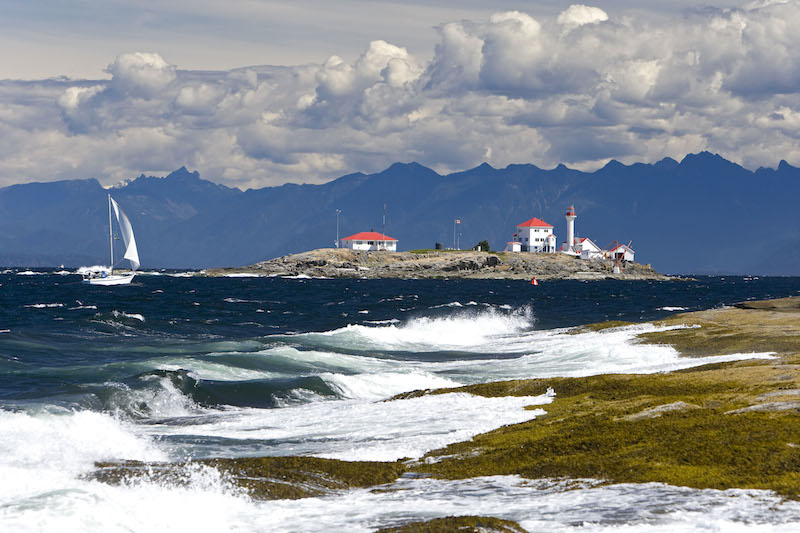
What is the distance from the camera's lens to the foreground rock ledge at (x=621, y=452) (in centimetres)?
1388

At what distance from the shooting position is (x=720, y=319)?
54.4 m

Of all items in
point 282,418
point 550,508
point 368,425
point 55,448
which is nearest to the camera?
point 550,508

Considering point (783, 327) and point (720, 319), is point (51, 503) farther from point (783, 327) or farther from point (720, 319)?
point (720, 319)

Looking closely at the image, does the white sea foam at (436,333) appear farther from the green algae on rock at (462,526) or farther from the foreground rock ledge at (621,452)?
the green algae on rock at (462,526)

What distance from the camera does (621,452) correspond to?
15273 millimetres

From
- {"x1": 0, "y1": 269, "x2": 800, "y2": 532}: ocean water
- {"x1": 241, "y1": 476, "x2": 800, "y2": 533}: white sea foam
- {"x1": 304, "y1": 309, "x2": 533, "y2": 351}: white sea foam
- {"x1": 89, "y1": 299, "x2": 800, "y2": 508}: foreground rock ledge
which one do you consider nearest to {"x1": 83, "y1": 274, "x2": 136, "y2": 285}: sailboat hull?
{"x1": 0, "y1": 269, "x2": 800, "y2": 532}: ocean water

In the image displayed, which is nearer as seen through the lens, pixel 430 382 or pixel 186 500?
pixel 186 500

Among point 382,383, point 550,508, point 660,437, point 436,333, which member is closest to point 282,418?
point 382,383

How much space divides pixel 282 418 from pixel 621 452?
1188 cm

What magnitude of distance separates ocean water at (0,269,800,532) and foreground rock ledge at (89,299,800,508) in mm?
545

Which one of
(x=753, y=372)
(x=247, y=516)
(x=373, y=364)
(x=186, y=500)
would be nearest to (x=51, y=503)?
(x=186, y=500)

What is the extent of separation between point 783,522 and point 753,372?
14.1 metres

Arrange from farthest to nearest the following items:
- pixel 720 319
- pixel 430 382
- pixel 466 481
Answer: pixel 720 319 → pixel 430 382 → pixel 466 481

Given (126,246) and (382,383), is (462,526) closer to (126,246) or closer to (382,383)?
(382,383)
